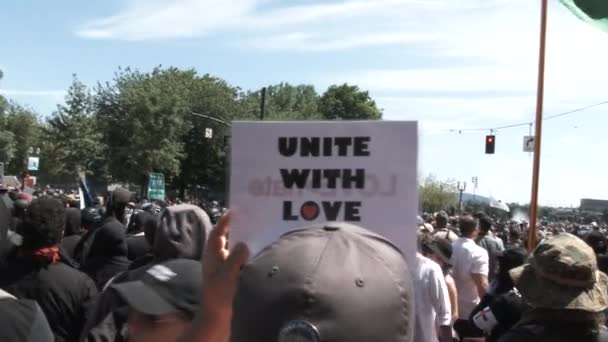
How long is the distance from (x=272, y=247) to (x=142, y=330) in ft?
4.12

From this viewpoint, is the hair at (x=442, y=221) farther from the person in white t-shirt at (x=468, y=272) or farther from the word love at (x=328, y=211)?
the word love at (x=328, y=211)

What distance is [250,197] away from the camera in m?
2.32

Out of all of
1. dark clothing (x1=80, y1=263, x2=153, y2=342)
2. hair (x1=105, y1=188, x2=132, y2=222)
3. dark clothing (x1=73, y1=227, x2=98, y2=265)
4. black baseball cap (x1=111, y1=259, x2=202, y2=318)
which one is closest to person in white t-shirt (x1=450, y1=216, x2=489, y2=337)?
hair (x1=105, y1=188, x2=132, y2=222)

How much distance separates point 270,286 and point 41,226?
3814 mm

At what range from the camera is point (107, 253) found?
23.7ft

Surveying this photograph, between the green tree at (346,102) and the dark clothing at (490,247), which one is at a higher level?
the green tree at (346,102)

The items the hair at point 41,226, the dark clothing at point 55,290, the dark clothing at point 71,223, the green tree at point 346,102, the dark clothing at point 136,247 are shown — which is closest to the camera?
the dark clothing at point 55,290

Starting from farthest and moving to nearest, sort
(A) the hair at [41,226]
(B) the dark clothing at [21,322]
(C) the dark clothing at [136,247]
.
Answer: (C) the dark clothing at [136,247] < (A) the hair at [41,226] < (B) the dark clothing at [21,322]

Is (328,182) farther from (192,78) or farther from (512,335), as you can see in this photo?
(192,78)

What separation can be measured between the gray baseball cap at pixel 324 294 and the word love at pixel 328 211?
584 millimetres

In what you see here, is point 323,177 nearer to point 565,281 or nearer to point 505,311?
point 565,281

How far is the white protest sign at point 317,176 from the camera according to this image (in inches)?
89.0

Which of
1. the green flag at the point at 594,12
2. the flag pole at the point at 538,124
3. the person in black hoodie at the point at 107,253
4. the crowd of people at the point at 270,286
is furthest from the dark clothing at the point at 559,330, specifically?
the flag pole at the point at 538,124

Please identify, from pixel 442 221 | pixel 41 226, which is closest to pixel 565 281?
pixel 41 226
